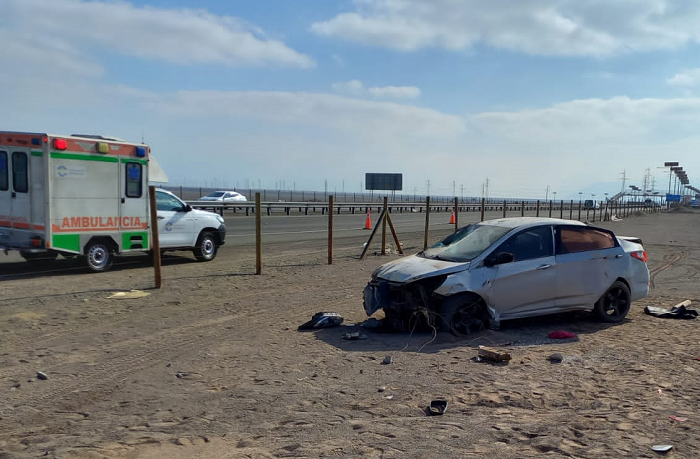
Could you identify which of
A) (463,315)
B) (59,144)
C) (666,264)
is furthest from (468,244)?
(666,264)

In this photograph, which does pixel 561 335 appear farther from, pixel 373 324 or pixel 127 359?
pixel 127 359

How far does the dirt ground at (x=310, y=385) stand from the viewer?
4.01 metres

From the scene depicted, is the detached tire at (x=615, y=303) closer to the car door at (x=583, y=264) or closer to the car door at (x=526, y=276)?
the car door at (x=583, y=264)

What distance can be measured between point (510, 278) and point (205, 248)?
9.31 m

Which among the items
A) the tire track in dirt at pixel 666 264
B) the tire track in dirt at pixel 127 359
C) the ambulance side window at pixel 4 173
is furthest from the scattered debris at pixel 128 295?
the tire track in dirt at pixel 666 264

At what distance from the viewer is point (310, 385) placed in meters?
5.27

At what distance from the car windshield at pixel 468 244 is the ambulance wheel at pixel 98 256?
747 centimetres

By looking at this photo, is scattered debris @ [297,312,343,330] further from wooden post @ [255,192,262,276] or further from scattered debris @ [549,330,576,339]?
wooden post @ [255,192,262,276]

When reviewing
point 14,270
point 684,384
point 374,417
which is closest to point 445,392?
point 374,417

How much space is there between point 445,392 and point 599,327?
3857mm

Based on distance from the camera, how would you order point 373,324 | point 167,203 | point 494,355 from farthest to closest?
point 167,203, point 373,324, point 494,355

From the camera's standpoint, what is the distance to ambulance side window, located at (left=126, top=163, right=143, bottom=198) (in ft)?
40.7

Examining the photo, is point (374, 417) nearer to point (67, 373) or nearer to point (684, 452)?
point (684, 452)

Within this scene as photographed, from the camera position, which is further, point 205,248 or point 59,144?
point 205,248
